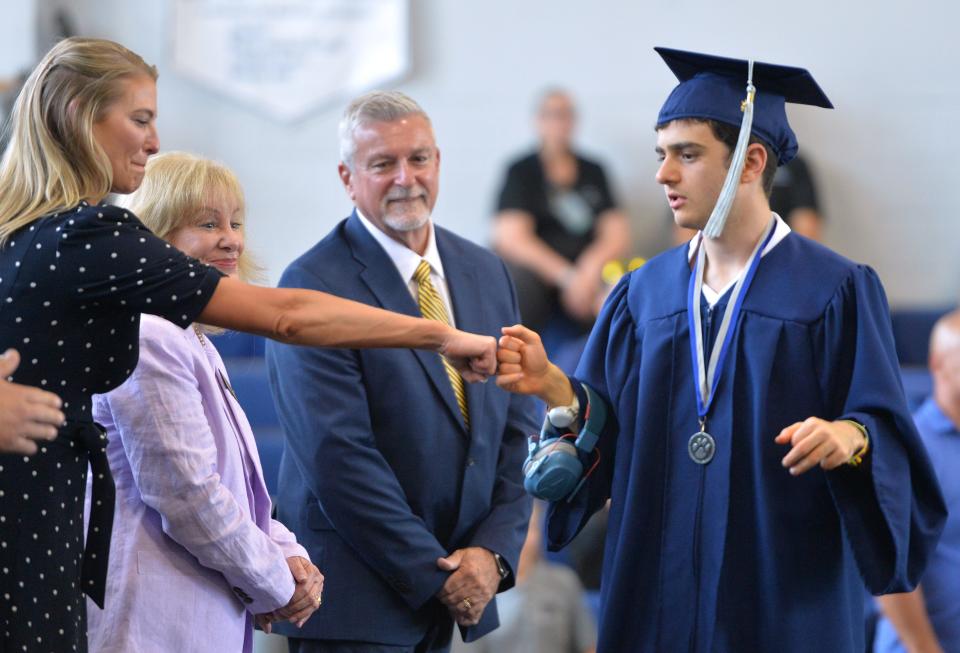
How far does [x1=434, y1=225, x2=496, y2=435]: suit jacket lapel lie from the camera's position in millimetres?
3289

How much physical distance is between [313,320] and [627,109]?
16.6ft

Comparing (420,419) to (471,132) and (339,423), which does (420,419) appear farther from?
(471,132)

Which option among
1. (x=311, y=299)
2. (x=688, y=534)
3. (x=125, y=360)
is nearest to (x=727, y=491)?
(x=688, y=534)

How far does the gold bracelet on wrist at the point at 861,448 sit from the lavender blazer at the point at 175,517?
112 centimetres

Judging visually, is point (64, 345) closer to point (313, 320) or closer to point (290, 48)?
point (313, 320)

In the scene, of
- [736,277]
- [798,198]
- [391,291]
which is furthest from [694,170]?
[798,198]

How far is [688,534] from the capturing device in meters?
2.86

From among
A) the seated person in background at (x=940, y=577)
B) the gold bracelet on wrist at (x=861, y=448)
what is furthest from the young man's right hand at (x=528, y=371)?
the seated person in background at (x=940, y=577)

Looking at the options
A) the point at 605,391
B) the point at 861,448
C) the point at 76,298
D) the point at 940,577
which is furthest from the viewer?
the point at 940,577

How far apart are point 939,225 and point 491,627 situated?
15.8ft

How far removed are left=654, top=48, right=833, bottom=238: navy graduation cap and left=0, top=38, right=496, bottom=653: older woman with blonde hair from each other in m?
0.95

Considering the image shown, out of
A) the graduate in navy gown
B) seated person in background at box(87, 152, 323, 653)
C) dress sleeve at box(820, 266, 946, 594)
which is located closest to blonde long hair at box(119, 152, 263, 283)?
A: seated person in background at box(87, 152, 323, 653)

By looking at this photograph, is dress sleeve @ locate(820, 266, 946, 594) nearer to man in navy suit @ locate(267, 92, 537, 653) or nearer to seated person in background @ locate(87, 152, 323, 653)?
man in navy suit @ locate(267, 92, 537, 653)

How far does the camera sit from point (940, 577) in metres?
3.79
